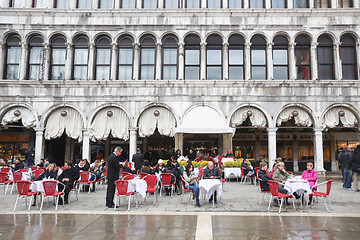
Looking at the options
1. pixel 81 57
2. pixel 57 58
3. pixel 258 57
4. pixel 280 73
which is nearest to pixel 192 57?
pixel 258 57

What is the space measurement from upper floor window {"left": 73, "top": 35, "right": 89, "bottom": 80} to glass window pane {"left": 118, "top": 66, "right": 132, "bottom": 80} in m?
2.45

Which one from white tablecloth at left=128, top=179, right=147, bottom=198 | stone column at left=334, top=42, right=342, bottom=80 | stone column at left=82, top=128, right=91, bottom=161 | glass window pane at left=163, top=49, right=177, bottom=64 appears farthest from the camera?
glass window pane at left=163, top=49, right=177, bottom=64

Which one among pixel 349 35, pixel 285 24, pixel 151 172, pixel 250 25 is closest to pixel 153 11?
pixel 250 25

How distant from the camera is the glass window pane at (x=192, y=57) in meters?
19.8

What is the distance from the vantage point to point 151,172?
37.2ft

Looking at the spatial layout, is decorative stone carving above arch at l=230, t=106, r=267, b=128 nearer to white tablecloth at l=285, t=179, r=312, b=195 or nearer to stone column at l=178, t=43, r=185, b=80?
stone column at l=178, t=43, r=185, b=80

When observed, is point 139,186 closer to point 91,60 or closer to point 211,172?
point 211,172

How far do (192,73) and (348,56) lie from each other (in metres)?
11.1

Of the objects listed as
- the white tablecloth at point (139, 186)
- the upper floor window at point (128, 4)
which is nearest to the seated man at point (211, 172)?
the white tablecloth at point (139, 186)

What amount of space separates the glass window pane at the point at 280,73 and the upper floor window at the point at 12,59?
18.5 m

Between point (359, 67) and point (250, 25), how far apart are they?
801cm

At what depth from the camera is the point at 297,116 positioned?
18.7m

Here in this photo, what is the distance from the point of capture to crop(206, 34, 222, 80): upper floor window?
64.6ft

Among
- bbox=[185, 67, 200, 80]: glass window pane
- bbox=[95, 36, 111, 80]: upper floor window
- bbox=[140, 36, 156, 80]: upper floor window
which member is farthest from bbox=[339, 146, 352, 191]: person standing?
bbox=[95, 36, 111, 80]: upper floor window
